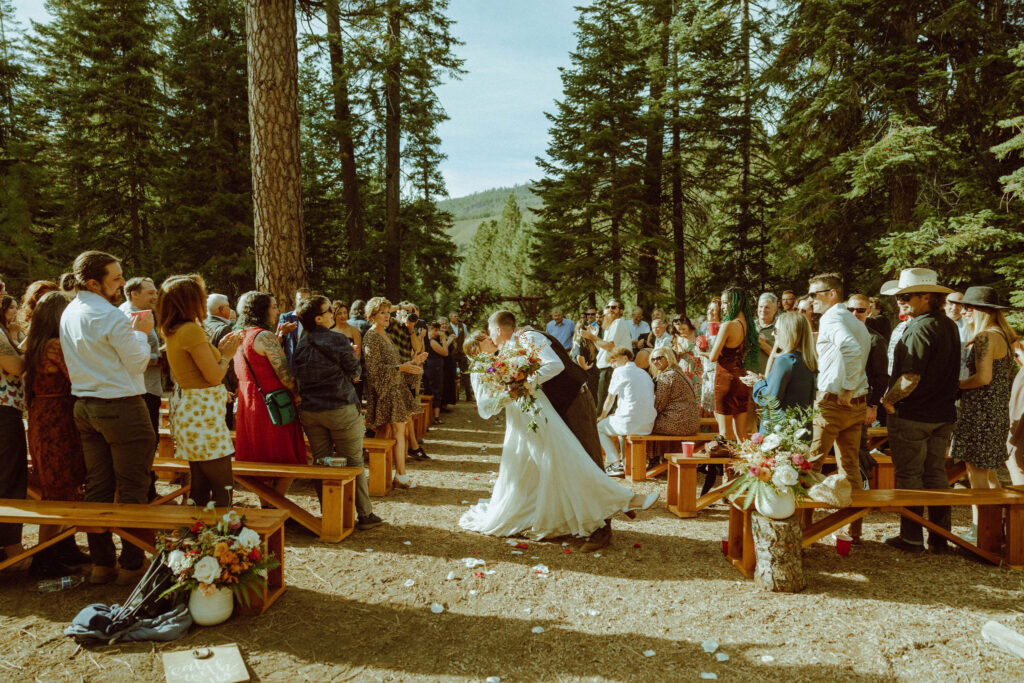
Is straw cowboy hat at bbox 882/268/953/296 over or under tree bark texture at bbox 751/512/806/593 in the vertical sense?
over

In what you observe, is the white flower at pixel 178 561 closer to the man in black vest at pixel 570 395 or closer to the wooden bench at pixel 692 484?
the man in black vest at pixel 570 395

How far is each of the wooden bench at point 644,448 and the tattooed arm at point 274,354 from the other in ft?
13.6

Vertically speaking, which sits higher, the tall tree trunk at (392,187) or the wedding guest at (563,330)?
the tall tree trunk at (392,187)

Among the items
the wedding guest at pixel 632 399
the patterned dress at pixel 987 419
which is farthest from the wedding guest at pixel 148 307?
the patterned dress at pixel 987 419

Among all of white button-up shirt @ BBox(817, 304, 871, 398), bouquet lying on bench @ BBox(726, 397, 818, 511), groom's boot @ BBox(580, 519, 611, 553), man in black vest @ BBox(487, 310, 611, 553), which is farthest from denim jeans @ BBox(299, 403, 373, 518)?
white button-up shirt @ BBox(817, 304, 871, 398)

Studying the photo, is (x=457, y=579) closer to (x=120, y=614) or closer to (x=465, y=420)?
(x=120, y=614)

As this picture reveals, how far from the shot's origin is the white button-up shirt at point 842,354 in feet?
15.4

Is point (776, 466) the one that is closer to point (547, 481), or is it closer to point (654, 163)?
point (547, 481)

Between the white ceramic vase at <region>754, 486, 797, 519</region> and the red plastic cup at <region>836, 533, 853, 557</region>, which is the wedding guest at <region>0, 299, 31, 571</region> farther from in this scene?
the red plastic cup at <region>836, 533, 853, 557</region>

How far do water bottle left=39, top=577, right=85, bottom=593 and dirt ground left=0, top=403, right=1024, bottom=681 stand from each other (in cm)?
6

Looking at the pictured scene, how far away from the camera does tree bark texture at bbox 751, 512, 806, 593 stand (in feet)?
13.5

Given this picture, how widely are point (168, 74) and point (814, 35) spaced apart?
1878 cm

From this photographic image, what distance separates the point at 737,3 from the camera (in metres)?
18.2

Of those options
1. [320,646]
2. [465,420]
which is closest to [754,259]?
[465,420]
